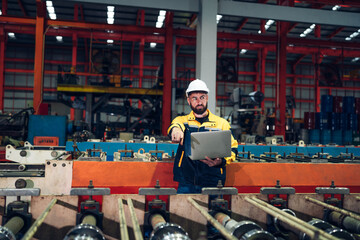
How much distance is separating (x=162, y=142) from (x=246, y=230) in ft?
15.2

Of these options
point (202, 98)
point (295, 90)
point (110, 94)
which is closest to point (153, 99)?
point (110, 94)

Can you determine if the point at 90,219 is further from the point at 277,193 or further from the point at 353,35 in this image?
the point at 353,35

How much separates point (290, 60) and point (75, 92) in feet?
52.5

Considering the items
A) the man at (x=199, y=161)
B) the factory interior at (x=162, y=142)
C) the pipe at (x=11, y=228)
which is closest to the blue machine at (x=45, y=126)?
the factory interior at (x=162, y=142)

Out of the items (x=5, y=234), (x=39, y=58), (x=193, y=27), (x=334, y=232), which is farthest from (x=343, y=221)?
(x=193, y=27)

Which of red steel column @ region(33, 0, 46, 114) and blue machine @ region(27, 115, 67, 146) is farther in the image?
red steel column @ region(33, 0, 46, 114)

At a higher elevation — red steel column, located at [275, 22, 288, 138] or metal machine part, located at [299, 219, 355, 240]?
red steel column, located at [275, 22, 288, 138]

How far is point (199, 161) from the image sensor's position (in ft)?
8.40

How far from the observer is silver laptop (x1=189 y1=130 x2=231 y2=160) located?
6.86ft

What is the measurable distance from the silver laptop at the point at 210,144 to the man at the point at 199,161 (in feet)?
0.90

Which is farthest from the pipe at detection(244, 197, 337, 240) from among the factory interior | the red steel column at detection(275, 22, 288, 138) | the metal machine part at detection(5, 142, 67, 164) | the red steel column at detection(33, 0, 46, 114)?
the red steel column at detection(275, 22, 288, 138)

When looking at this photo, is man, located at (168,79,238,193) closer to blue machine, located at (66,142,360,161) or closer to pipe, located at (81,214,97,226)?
pipe, located at (81,214,97,226)

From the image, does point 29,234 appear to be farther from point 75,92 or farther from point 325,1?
point 75,92

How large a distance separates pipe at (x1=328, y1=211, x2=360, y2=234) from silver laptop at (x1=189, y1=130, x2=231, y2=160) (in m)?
0.77
